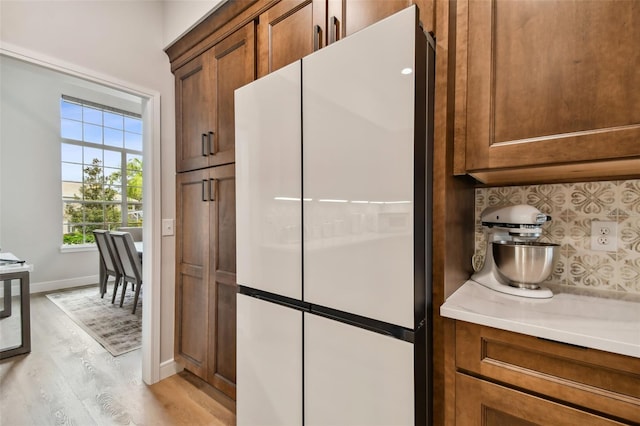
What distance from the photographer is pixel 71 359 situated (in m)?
2.50

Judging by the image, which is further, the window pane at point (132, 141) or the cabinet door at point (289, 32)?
the window pane at point (132, 141)

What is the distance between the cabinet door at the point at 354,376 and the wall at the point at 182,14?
1.89 m

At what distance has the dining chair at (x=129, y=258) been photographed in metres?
3.47

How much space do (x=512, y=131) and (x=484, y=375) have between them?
2.50ft

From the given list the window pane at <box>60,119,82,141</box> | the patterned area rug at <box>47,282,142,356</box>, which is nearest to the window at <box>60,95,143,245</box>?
the window pane at <box>60,119,82,141</box>

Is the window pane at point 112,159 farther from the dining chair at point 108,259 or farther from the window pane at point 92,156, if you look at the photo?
the dining chair at point 108,259

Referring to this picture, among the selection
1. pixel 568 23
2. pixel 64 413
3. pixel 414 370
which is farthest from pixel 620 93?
pixel 64 413

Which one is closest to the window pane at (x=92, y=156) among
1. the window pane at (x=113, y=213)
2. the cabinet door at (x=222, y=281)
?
the window pane at (x=113, y=213)

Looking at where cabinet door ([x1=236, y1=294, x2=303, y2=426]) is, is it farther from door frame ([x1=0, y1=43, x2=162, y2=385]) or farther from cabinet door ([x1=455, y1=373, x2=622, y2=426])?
door frame ([x1=0, y1=43, x2=162, y2=385])

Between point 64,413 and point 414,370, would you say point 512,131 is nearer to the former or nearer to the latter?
point 414,370

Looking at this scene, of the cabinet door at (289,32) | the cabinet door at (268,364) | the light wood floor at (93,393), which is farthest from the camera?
the light wood floor at (93,393)

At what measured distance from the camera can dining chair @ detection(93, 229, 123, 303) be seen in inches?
155

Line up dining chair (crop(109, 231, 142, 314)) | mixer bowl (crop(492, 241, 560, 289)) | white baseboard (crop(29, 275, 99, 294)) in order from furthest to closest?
1. white baseboard (crop(29, 275, 99, 294))
2. dining chair (crop(109, 231, 142, 314))
3. mixer bowl (crop(492, 241, 560, 289))

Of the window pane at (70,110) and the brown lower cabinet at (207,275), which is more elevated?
the window pane at (70,110)
